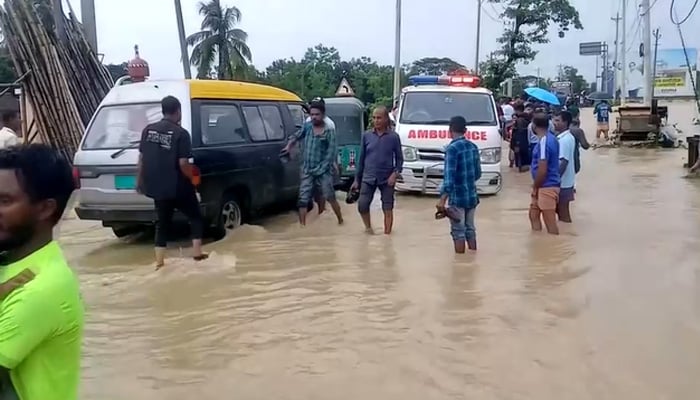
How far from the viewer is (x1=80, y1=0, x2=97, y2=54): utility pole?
14.5 meters

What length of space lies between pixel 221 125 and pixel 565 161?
3.95 metres

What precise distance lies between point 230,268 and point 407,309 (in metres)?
2.26

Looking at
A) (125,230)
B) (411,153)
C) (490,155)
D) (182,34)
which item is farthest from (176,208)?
(182,34)

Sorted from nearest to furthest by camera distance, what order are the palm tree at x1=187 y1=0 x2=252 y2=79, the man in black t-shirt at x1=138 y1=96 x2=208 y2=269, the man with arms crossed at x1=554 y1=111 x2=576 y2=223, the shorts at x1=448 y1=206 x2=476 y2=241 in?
the man in black t-shirt at x1=138 y1=96 x2=208 y2=269 < the shorts at x1=448 y1=206 x2=476 y2=241 < the man with arms crossed at x1=554 y1=111 x2=576 y2=223 < the palm tree at x1=187 y1=0 x2=252 y2=79

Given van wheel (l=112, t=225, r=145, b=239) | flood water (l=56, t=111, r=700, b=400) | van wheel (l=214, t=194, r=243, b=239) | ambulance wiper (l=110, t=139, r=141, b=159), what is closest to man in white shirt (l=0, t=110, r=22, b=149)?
ambulance wiper (l=110, t=139, r=141, b=159)

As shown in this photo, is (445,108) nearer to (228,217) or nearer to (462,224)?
(228,217)

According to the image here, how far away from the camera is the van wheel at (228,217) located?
30.4 feet

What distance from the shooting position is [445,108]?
45.3ft

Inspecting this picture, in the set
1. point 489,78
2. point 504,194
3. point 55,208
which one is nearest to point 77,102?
point 504,194

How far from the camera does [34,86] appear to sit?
1453cm

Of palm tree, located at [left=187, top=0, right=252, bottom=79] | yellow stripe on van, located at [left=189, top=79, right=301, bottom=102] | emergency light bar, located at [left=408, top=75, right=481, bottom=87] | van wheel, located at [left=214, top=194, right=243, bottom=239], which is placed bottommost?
van wheel, located at [left=214, top=194, right=243, bottom=239]

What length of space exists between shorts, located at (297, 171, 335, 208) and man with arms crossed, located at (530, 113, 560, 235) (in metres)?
2.46

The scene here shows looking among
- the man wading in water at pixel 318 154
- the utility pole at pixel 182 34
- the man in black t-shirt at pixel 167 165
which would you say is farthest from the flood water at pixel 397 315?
the utility pole at pixel 182 34

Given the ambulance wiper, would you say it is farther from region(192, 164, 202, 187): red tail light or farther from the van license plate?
region(192, 164, 202, 187): red tail light
